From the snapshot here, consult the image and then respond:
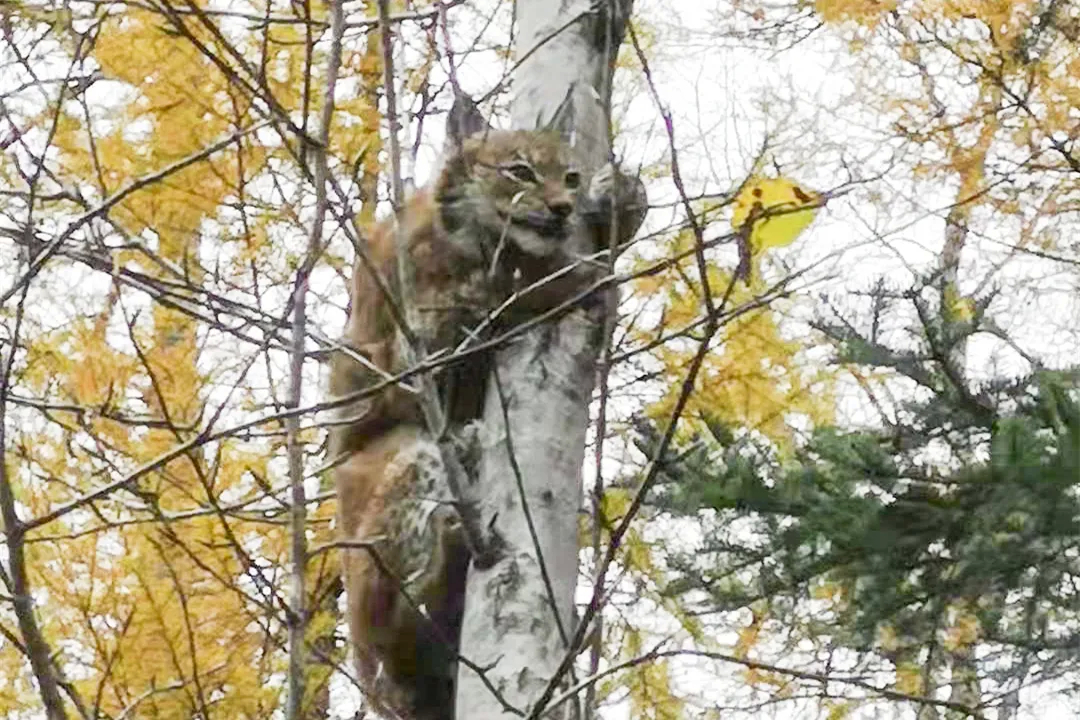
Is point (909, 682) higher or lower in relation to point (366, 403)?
higher

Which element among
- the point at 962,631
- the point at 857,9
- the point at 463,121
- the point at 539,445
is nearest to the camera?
the point at 539,445

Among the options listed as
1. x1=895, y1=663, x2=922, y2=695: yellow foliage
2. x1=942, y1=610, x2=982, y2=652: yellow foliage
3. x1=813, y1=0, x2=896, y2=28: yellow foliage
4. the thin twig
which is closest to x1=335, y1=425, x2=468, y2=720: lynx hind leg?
the thin twig

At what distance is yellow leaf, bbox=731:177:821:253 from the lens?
2.41 meters

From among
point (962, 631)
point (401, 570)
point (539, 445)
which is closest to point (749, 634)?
point (962, 631)

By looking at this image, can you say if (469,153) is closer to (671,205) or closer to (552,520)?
(671,205)

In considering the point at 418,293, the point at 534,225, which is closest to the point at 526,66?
the point at 534,225

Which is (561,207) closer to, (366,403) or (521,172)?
(521,172)

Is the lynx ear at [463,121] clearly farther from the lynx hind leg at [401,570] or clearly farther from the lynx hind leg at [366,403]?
the lynx hind leg at [401,570]

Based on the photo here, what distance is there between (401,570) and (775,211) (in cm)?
194

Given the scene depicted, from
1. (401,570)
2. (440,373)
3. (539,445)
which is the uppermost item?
(440,373)

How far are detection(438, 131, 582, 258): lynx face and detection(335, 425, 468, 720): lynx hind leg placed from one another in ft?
1.84

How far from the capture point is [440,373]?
3.71 m

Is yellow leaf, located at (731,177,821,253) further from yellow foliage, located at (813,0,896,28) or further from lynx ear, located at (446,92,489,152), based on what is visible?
yellow foliage, located at (813,0,896,28)

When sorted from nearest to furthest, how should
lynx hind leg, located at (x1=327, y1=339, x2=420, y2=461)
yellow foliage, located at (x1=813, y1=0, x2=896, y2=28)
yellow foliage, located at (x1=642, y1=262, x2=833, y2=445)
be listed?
lynx hind leg, located at (x1=327, y1=339, x2=420, y2=461) → yellow foliage, located at (x1=642, y1=262, x2=833, y2=445) → yellow foliage, located at (x1=813, y1=0, x2=896, y2=28)
